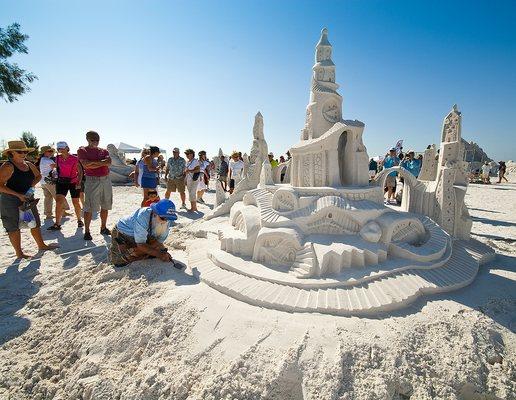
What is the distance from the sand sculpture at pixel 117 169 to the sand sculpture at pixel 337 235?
11258 millimetres

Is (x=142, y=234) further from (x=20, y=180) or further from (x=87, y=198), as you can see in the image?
(x=20, y=180)

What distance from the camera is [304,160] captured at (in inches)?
209

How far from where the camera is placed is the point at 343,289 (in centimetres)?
334

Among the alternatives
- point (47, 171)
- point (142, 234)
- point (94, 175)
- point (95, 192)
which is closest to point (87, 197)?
point (95, 192)

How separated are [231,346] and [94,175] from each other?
4.34 meters

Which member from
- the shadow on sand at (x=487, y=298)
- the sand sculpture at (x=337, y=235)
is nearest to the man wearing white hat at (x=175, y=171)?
the sand sculpture at (x=337, y=235)

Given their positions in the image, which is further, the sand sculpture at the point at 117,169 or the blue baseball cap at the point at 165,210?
the sand sculpture at the point at 117,169

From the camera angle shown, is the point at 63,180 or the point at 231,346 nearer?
the point at 231,346

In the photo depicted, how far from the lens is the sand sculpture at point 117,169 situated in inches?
553

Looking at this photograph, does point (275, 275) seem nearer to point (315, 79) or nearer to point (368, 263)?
point (368, 263)

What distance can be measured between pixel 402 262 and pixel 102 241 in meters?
5.46

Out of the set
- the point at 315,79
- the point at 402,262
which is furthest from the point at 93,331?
the point at 315,79

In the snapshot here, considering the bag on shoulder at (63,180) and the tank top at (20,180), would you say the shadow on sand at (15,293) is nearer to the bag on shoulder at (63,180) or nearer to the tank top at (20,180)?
the tank top at (20,180)

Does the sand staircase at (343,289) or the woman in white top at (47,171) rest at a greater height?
the woman in white top at (47,171)
